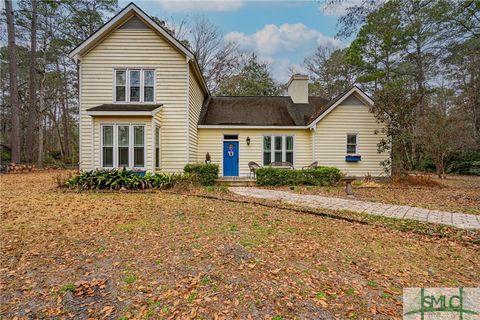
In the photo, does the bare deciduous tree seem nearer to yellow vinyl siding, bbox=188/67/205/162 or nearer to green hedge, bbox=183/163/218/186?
yellow vinyl siding, bbox=188/67/205/162

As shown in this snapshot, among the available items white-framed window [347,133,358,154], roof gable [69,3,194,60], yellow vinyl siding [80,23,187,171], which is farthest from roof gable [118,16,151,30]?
white-framed window [347,133,358,154]

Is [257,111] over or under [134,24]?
under

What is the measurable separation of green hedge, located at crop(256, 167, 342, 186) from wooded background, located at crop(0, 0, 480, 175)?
416cm

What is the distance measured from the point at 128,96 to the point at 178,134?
282 centimetres

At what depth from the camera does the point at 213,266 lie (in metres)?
3.72

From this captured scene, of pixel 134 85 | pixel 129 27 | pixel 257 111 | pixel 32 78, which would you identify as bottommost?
pixel 257 111

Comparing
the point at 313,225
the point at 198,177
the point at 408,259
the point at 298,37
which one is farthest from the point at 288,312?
the point at 298,37

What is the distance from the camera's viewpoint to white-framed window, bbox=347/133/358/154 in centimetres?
1435

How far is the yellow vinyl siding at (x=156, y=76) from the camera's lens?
11.6 metres

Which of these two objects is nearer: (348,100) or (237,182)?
(237,182)

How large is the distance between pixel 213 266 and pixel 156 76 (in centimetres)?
1026

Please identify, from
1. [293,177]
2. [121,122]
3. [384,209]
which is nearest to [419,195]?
[384,209]

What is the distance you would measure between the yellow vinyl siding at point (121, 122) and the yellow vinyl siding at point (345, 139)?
860 centimetres
